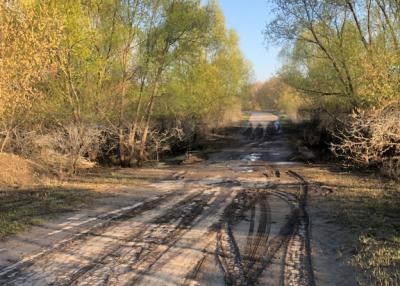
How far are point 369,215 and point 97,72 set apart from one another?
15190 mm

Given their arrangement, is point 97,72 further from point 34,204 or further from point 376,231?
point 376,231

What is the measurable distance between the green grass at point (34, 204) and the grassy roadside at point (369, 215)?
23.9ft

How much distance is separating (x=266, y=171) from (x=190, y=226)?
1119cm

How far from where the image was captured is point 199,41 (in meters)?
25.1

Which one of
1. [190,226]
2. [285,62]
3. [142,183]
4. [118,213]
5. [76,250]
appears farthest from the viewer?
[285,62]

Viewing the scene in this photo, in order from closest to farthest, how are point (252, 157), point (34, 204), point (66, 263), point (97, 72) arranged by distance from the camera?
point (66, 263) → point (34, 204) → point (97, 72) → point (252, 157)

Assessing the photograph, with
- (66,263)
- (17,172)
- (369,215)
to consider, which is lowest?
(369,215)

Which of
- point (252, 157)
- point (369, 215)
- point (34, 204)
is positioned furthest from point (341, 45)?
point (34, 204)

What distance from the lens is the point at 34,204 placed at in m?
12.6

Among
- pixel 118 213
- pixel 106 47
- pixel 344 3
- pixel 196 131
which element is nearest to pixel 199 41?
pixel 106 47

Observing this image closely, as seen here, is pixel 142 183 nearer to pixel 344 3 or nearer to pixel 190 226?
pixel 190 226

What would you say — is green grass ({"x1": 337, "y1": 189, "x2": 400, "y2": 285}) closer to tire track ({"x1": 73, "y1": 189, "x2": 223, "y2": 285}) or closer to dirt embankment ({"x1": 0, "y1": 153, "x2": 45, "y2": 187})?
tire track ({"x1": 73, "y1": 189, "x2": 223, "y2": 285})

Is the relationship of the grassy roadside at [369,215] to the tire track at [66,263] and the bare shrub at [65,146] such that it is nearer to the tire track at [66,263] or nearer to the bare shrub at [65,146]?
the tire track at [66,263]

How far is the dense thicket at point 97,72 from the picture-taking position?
569 inches
